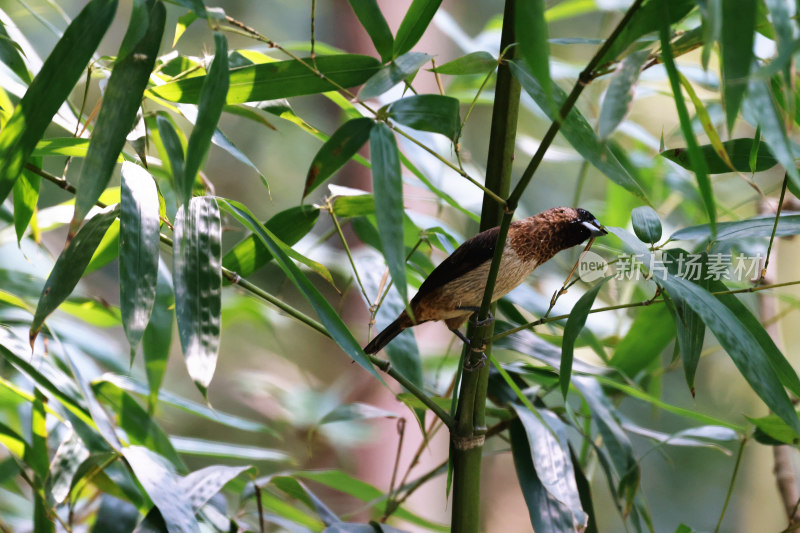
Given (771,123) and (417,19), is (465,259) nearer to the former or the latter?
(417,19)

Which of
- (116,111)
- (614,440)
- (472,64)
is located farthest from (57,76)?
(614,440)

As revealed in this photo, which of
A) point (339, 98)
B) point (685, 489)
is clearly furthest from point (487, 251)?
point (685, 489)

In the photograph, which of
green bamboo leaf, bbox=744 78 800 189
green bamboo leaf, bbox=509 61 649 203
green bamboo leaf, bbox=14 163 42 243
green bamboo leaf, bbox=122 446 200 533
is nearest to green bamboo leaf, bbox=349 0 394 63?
green bamboo leaf, bbox=509 61 649 203

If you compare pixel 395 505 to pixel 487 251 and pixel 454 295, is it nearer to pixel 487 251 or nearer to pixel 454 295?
pixel 454 295

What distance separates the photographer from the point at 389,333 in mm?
1012

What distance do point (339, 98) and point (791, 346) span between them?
3010mm

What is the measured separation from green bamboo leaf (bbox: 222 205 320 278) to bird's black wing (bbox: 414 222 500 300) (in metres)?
0.18

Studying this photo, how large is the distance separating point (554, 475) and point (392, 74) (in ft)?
1.74

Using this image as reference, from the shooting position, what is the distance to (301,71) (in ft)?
2.51

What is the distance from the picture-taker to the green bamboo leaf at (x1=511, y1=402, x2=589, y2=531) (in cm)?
88

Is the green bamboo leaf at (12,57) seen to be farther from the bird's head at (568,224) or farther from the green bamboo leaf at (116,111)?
the bird's head at (568,224)

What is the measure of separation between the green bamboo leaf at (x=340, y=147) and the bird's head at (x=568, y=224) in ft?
1.22

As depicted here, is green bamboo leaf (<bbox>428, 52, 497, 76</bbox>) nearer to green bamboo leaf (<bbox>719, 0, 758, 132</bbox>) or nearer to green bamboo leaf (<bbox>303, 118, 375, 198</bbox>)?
green bamboo leaf (<bbox>303, 118, 375, 198</bbox>)

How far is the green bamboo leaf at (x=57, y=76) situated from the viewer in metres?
0.64
